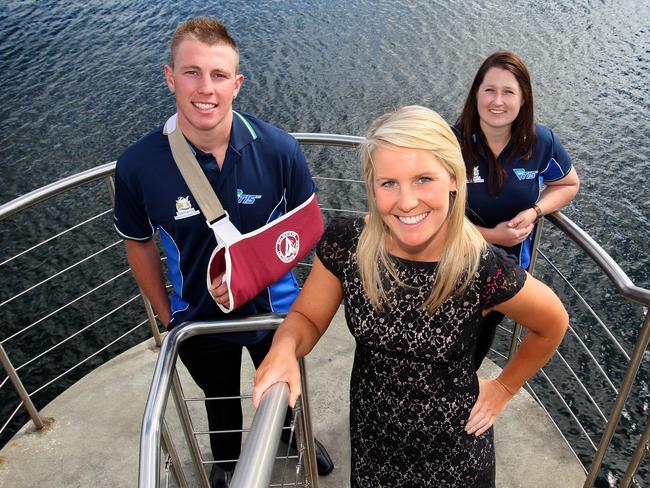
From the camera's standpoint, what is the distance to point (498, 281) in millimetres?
1623

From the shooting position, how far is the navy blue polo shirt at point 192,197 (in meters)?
2.12

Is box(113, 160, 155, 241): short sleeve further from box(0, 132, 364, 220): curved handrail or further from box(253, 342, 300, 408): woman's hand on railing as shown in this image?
box(253, 342, 300, 408): woman's hand on railing

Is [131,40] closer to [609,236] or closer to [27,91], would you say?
[27,91]

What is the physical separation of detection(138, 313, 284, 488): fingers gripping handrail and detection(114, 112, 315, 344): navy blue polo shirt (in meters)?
0.42

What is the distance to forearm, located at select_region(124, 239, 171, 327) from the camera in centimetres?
236

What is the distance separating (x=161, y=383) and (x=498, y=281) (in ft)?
3.06

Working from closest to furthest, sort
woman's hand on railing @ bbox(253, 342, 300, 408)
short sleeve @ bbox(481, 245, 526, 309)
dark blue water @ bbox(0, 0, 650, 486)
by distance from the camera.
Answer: woman's hand on railing @ bbox(253, 342, 300, 408), short sleeve @ bbox(481, 245, 526, 309), dark blue water @ bbox(0, 0, 650, 486)

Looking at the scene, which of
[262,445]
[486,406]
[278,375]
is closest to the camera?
[262,445]

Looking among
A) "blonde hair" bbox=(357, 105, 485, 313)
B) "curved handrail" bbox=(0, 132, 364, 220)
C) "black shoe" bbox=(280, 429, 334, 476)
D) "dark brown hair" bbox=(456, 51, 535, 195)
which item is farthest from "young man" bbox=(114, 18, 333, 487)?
"black shoe" bbox=(280, 429, 334, 476)

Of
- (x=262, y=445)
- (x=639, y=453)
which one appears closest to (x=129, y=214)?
(x=262, y=445)

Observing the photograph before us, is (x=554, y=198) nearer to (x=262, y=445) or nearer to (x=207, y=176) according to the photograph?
(x=207, y=176)

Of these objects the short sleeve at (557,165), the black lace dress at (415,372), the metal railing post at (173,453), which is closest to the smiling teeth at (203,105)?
the black lace dress at (415,372)

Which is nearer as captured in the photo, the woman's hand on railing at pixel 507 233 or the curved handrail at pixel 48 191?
the woman's hand on railing at pixel 507 233

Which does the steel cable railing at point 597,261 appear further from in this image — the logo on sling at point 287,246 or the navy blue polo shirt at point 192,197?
the logo on sling at point 287,246
